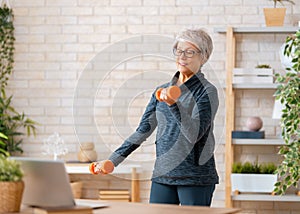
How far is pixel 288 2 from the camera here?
15.0ft

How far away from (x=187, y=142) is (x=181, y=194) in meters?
0.21

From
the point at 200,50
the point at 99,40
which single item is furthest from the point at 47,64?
the point at 200,50

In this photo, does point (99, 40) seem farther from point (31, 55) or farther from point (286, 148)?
point (286, 148)

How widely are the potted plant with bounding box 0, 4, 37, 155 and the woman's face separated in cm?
229

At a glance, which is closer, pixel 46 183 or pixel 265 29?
pixel 46 183

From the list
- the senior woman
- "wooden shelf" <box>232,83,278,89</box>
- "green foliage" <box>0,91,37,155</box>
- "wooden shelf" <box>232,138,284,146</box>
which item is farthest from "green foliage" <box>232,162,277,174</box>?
the senior woman

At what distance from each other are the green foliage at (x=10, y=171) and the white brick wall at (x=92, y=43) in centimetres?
272

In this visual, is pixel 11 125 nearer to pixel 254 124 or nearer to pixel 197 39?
pixel 254 124

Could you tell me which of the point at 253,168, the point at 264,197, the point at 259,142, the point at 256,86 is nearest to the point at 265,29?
Result: the point at 256,86

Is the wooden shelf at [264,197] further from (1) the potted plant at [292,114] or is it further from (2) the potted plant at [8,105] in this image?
(2) the potted plant at [8,105]

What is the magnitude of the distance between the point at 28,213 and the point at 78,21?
9.94 ft

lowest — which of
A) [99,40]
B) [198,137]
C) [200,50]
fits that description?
[198,137]

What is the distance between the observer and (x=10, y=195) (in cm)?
186

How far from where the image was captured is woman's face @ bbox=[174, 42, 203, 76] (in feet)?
8.73
